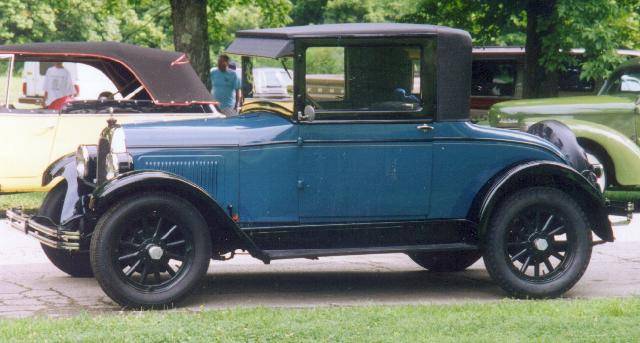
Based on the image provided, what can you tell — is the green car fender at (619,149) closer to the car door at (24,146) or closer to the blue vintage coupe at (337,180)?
the blue vintage coupe at (337,180)

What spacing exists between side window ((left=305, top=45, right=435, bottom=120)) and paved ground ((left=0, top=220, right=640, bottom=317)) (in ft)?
4.46

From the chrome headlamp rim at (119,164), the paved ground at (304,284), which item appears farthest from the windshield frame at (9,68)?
the chrome headlamp rim at (119,164)

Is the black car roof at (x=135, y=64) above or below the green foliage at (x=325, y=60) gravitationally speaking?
below

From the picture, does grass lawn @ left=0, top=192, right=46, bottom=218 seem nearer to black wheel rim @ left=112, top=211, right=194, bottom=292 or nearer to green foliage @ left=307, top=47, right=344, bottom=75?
black wheel rim @ left=112, top=211, right=194, bottom=292

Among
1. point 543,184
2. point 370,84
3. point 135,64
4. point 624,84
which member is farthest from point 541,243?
point 624,84

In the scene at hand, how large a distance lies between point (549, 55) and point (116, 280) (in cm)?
1267

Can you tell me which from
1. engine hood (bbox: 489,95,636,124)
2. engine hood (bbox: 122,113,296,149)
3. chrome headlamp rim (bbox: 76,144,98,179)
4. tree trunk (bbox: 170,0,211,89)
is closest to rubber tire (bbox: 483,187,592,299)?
engine hood (bbox: 122,113,296,149)

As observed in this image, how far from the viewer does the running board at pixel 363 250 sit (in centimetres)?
757

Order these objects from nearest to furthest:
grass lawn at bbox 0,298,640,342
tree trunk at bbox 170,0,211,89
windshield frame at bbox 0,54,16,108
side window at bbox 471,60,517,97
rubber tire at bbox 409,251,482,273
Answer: grass lawn at bbox 0,298,640,342 < rubber tire at bbox 409,251,482,273 < windshield frame at bbox 0,54,16,108 < tree trunk at bbox 170,0,211,89 < side window at bbox 471,60,517,97

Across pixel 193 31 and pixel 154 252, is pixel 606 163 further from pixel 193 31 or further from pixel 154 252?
pixel 154 252

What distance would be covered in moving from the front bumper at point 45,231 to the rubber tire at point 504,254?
2891mm

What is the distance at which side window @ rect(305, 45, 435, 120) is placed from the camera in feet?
25.5

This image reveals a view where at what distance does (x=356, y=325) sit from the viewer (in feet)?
21.5

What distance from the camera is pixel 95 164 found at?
7.93 meters
